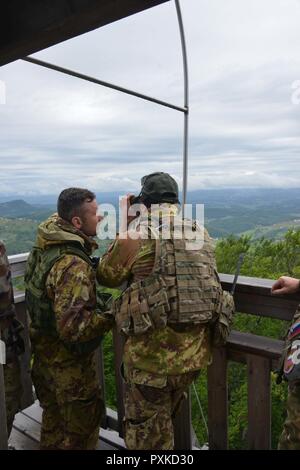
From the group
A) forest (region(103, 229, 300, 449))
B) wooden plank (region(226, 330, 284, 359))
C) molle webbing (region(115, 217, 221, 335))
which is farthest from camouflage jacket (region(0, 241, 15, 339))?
forest (region(103, 229, 300, 449))

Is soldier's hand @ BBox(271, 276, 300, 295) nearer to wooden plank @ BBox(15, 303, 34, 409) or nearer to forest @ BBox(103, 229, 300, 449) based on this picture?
wooden plank @ BBox(15, 303, 34, 409)

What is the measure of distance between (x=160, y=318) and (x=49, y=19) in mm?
1415

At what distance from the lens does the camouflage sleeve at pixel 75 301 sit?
2262mm

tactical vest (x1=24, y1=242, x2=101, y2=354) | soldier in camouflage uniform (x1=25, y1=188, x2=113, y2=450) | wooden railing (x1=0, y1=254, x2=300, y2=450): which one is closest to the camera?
wooden railing (x1=0, y1=254, x2=300, y2=450)

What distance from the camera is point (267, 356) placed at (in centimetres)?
210

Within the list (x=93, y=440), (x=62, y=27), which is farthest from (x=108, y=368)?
(x=62, y=27)

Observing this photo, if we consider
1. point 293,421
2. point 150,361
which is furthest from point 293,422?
point 150,361

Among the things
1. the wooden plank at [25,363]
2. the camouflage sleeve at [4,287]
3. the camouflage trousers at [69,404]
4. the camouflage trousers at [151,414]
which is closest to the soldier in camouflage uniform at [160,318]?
the camouflage trousers at [151,414]

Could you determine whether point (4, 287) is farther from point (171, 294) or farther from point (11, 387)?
point (171, 294)

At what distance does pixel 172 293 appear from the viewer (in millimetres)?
2113

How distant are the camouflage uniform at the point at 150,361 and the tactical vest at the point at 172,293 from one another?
6cm

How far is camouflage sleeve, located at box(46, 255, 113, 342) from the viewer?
2.26 metres

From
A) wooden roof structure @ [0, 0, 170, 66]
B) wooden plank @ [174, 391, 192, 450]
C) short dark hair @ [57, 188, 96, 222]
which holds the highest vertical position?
wooden roof structure @ [0, 0, 170, 66]

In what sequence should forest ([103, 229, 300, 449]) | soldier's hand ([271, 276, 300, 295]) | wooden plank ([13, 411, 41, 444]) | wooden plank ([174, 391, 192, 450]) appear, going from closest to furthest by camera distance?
soldier's hand ([271, 276, 300, 295]) < wooden plank ([174, 391, 192, 450]) < wooden plank ([13, 411, 41, 444]) < forest ([103, 229, 300, 449])
